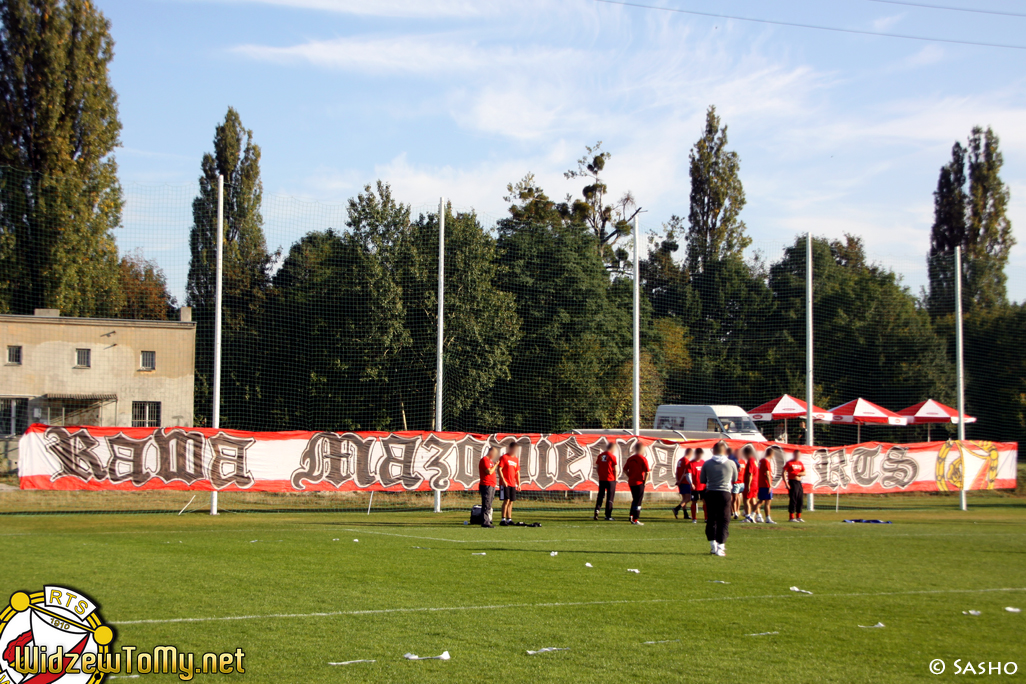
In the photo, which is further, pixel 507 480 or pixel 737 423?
pixel 737 423

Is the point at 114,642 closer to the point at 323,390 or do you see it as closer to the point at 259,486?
the point at 259,486

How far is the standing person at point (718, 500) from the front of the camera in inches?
527

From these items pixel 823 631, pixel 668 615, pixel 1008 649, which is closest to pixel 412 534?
pixel 668 615

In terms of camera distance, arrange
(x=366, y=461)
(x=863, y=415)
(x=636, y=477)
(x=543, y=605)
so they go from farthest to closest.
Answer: (x=863, y=415) → (x=366, y=461) → (x=636, y=477) → (x=543, y=605)

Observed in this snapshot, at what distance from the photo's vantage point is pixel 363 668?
596cm

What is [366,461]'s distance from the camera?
2205cm

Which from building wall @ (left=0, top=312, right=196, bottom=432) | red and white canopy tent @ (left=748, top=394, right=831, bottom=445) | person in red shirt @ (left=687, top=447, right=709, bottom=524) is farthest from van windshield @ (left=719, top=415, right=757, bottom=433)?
building wall @ (left=0, top=312, right=196, bottom=432)

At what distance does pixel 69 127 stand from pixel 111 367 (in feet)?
31.1

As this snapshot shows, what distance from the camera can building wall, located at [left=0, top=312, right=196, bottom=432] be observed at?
106 feet

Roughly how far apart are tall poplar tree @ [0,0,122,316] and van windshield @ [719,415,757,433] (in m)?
23.4

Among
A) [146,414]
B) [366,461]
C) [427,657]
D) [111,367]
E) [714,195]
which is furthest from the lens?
[714,195]

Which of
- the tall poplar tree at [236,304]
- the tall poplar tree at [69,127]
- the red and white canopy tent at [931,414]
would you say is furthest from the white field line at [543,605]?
the red and white canopy tent at [931,414]

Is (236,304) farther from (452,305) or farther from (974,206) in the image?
(974,206)

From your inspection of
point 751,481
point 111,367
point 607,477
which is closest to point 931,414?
point 751,481
